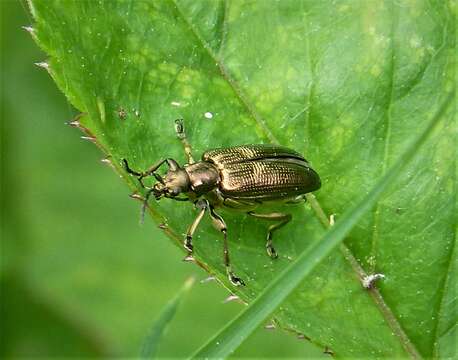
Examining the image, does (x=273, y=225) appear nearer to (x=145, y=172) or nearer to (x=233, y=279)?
(x=233, y=279)

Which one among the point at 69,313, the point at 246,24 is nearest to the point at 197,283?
the point at 69,313

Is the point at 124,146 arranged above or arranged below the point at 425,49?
above

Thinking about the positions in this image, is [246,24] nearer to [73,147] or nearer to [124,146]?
[124,146]

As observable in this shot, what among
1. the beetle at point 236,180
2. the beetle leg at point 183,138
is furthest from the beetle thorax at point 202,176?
the beetle leg at point 183,138

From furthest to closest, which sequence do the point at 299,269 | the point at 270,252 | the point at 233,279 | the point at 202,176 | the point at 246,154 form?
the point at 202,176, the point at 246,154, the point at 270,252, the point at 233,279, the point at 299,269

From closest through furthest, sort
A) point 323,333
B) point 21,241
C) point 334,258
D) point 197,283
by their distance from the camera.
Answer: point 323,333
point 334,258
point 197,283
point 21,241

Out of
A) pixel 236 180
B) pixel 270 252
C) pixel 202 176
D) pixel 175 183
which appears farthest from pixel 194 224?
pixel 236 180

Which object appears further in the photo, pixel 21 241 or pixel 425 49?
pixel 21 241
